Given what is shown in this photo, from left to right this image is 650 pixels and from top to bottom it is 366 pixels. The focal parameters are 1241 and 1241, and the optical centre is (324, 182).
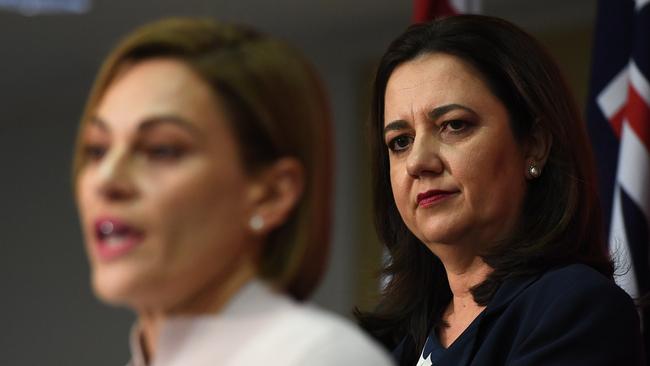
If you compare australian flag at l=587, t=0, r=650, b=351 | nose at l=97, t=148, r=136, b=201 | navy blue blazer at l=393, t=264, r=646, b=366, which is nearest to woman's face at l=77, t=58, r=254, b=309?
nose at l=97, t=148, r=136, b=201

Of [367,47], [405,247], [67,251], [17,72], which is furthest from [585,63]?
[405,247]

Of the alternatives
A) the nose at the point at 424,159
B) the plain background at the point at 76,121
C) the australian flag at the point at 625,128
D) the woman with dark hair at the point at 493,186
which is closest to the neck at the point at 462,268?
the woman with dark hair at the point at 493,186

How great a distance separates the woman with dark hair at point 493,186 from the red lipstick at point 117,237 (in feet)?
2.68

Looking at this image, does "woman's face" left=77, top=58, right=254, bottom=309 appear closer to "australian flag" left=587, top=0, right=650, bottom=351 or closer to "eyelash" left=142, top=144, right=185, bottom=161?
"eyelash" left=142, top=144, right=185, bottom=161

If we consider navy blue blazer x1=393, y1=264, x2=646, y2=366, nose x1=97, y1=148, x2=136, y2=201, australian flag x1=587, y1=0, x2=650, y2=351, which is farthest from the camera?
australian flag x1=587, y1=0, x2=650, y2=351

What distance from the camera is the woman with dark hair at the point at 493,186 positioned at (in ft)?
6.00

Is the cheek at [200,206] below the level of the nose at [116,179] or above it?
below

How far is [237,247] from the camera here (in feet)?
3.81

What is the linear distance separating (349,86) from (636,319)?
6.65 m

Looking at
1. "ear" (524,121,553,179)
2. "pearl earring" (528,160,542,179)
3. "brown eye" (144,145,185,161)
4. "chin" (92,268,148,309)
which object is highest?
"brown eye" (144,145,185,161)

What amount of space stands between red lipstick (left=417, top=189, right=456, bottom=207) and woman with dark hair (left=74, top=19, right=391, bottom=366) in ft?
2.30

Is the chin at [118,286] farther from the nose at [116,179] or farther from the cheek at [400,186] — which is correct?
the cheek at [400,186]

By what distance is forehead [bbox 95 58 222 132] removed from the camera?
1139mm

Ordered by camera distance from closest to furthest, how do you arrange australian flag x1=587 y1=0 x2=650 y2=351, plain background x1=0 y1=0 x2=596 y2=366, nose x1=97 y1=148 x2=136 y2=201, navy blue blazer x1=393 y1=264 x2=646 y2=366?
nose x1=97 y1=148 x2=136 y2=201
navy blue blazer x1=393 y1=264 x2=646 y2=366
australian flag x1=587 y1=0 x2=650 y2=351
plain background x1=0 y1=0 x2=596 y2=366
